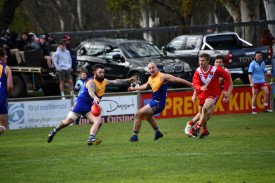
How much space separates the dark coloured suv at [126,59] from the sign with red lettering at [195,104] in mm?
2510

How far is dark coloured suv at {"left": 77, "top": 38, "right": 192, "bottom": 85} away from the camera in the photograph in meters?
21.8

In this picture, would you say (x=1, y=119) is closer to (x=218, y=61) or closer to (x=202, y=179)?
(x=202, y=179)

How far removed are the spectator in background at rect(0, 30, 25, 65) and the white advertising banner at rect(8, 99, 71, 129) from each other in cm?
384

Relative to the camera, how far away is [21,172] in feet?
30.0

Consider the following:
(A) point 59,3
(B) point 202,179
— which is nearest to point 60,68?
(B) point 202,179

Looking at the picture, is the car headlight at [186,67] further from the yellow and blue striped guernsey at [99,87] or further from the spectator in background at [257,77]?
the yellow and blue striped guernsey at [99,87]

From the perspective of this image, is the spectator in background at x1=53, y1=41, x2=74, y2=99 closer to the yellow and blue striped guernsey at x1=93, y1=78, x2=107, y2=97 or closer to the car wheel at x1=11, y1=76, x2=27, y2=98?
the car wheel at x1=11, y1=76, x2=27, y2=98

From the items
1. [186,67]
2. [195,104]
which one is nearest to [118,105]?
[195,104]

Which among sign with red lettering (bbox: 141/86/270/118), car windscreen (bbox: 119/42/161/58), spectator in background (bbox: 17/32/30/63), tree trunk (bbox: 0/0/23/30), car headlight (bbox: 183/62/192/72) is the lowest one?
sign with red lettering (bbox: 141/86/270/118)

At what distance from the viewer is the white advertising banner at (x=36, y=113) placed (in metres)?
17.6

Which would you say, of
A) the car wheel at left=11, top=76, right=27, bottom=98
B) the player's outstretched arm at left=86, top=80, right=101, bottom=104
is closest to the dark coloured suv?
the car wheel at left=11, top=76, right=27, bottom=98

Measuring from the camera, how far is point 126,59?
22.2 meters

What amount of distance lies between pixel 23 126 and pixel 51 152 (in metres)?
6.70

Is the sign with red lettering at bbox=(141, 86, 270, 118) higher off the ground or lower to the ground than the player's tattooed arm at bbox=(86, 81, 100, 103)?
lower
